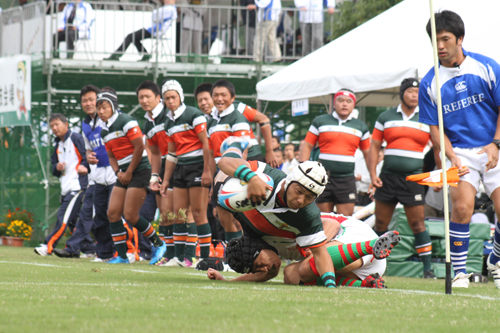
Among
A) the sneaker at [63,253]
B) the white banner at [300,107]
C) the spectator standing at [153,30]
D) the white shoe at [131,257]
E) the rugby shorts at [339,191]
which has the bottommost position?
the sneaker at [63,253]

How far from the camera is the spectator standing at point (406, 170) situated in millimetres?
8938

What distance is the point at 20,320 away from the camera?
3.40 m

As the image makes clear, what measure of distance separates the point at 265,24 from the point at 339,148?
761 cm

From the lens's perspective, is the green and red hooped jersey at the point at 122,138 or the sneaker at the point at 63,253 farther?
the sneaker at the point at 63,253

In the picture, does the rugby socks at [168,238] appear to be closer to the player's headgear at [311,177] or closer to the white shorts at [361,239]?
the white shorts at [361,239]

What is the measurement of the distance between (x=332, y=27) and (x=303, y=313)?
1343 cm

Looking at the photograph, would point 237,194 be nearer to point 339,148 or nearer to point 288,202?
point 288,202

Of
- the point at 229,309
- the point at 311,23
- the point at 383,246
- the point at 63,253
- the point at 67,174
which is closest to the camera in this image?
the point at 229,309

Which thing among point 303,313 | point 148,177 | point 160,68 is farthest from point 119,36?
point 303,313

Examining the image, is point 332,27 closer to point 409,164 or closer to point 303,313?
point 409,164

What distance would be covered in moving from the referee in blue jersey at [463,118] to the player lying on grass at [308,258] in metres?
0.72

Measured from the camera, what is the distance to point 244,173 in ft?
16.9

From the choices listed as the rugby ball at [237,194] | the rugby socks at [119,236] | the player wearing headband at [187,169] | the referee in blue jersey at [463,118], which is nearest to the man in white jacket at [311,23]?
the player wearing headband at [187,169]

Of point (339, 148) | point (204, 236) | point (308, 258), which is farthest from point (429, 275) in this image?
point (308, 258)
